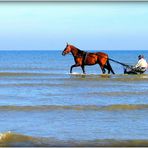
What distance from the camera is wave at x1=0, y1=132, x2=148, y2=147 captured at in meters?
9.09

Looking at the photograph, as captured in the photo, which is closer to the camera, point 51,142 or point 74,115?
point 51,142

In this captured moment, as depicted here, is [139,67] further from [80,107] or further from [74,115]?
[74,115]

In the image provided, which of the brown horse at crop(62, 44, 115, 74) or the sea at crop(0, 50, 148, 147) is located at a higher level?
the brown horse at crop(62, 44, 115, 74)

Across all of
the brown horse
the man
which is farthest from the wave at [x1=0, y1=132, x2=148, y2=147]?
the brown horse

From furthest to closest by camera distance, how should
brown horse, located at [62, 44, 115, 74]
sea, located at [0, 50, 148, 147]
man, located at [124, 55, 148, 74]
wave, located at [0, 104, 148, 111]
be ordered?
brown horse, located at [62, 44, 115, 74] → man, located at [124, 55, 148, 74] → wave, located at [0, 104, 148, 111] → sea, located at [0, 50, 148, 147]

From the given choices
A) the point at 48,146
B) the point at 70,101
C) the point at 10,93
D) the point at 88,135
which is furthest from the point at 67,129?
the point at 10,93

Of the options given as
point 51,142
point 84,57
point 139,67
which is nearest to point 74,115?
point 51,142

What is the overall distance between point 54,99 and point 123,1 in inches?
218

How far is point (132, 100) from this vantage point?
1432 centimetres

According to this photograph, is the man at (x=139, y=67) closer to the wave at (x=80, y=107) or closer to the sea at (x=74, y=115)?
the sea at (x=74, y=115)

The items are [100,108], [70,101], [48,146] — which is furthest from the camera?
[70,101]

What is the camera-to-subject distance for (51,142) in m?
9.20

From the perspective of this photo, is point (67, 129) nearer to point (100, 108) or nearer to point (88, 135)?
point (88, 135)

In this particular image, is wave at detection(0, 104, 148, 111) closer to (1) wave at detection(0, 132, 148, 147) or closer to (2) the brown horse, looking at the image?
(1) wave at detection(0, 132, 148, 147)
